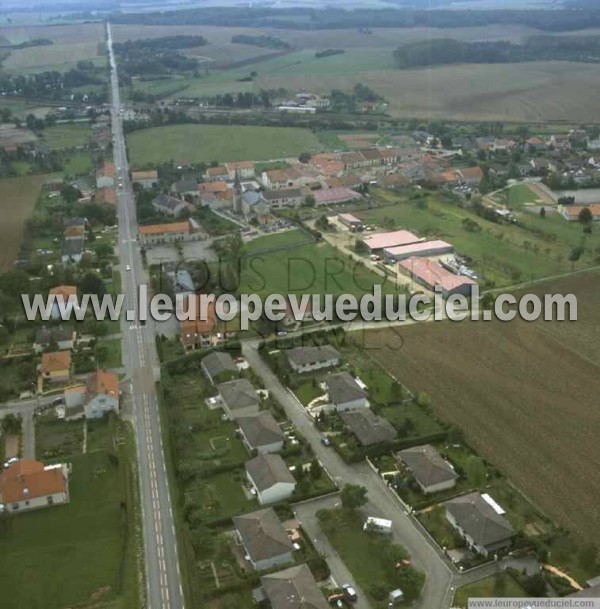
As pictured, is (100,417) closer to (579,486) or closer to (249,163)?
(579,486)

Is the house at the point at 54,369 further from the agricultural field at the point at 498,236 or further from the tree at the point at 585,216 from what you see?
the tree at the point at 585,216

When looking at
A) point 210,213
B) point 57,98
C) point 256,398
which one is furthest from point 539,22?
point 256,398

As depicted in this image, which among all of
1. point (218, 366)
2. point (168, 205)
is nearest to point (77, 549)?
point (218, 366)

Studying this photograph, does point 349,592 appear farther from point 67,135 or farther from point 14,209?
point 67,135

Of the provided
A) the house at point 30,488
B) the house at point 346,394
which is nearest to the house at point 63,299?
the house at point 30,488

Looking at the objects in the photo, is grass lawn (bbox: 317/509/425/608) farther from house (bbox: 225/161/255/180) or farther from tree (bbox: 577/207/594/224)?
house (bbox: 225/161/255/180)

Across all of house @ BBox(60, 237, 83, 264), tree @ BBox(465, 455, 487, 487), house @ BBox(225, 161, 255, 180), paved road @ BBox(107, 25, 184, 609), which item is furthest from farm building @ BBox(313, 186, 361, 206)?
tree @ BBox(465, 455, 487, 487)
